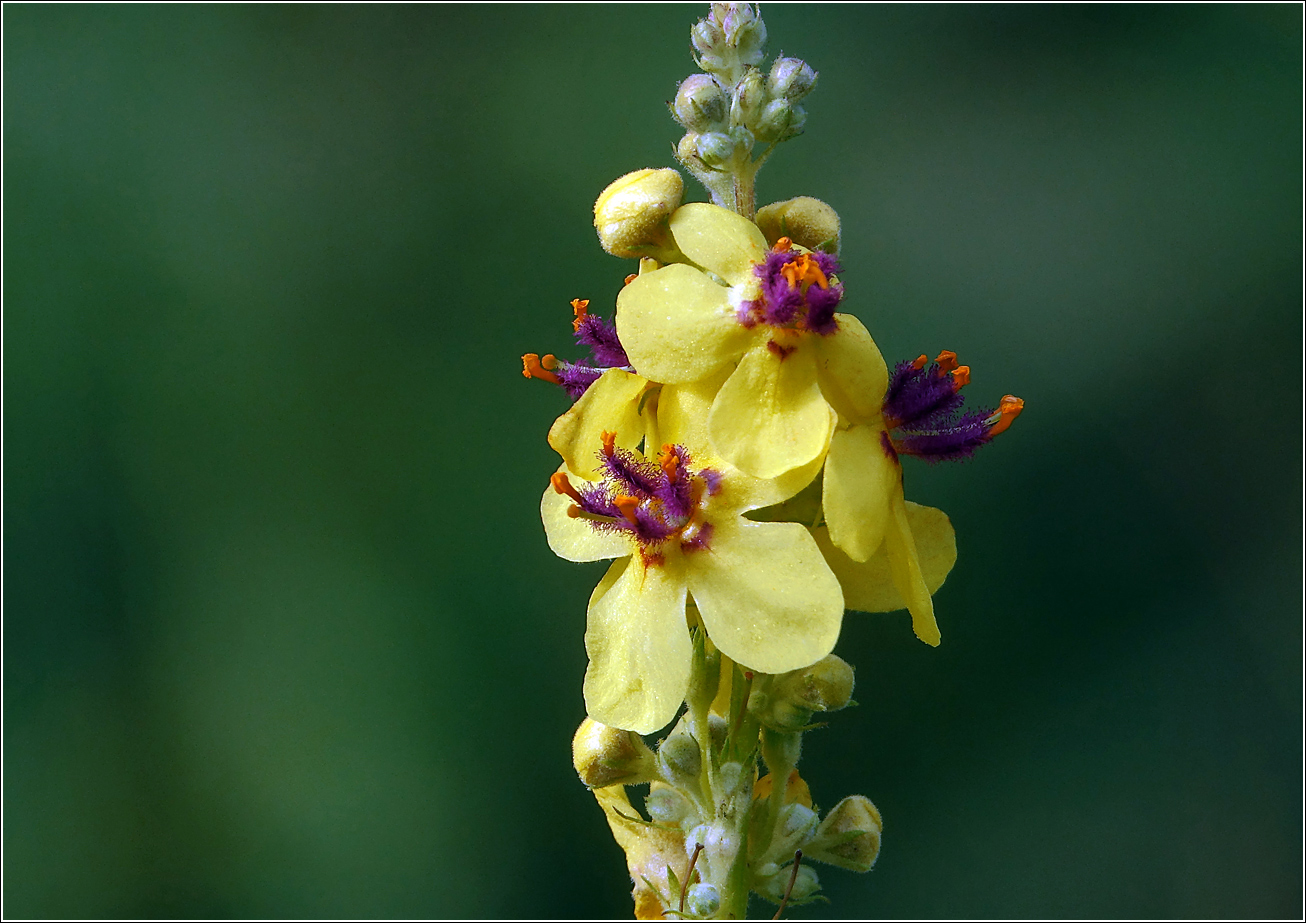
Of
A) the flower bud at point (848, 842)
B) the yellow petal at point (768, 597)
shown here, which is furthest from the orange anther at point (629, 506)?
the flower bud at point (848, 842)

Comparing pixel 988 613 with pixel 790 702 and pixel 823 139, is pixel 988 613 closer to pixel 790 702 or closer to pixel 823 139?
pixel 823 139

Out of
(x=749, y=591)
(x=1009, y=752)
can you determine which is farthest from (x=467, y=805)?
(x=749, y=591)

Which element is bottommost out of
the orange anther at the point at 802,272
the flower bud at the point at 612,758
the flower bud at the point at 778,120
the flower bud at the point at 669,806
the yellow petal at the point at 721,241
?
the flower bud at the point at 669,806

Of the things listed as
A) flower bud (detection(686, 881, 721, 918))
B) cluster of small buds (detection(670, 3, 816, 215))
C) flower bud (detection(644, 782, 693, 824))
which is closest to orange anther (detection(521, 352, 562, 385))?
cluster of small buds (detection(670, 3, 816, 215))

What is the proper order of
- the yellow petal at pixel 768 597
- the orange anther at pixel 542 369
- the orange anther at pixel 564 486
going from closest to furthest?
the yellow petal at pixel 768 597 < the orange anther at pixel 564 486 < the orange anther at pixel 542 369

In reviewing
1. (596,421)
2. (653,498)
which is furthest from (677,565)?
(596,421)

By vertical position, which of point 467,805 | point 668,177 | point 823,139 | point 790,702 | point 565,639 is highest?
point 823,139

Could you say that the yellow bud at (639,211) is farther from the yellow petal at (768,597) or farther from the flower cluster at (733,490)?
the yellow petal at (768,597)
